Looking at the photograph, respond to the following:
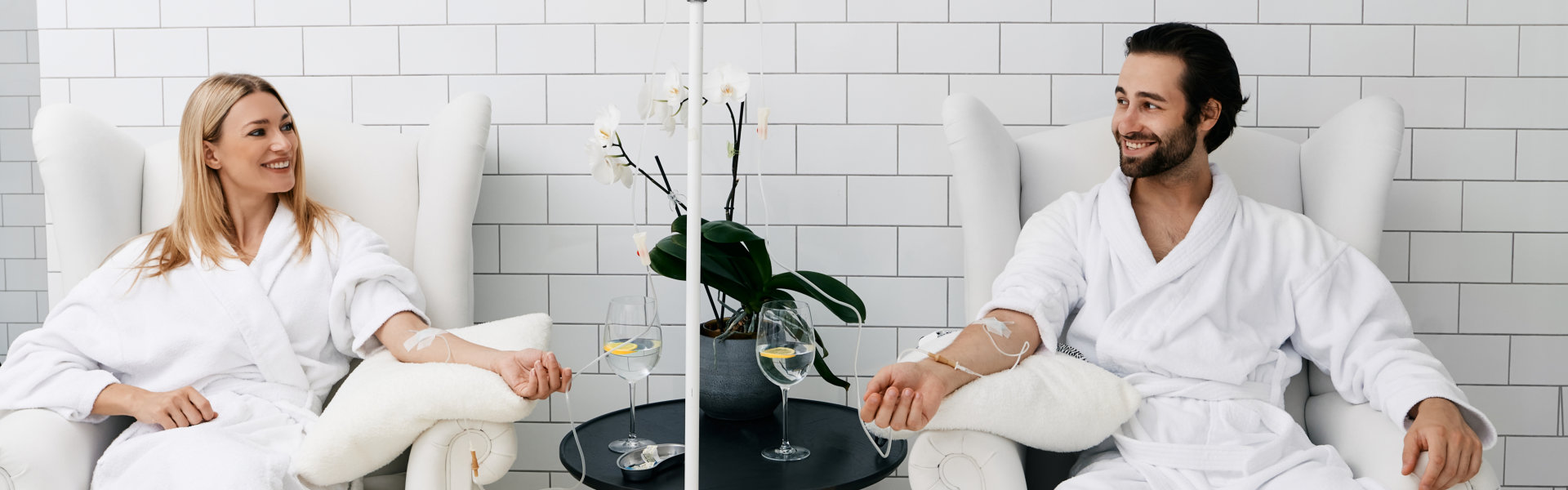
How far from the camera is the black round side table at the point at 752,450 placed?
1.46 metres

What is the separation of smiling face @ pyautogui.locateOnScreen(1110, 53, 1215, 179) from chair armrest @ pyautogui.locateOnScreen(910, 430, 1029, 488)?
583mm

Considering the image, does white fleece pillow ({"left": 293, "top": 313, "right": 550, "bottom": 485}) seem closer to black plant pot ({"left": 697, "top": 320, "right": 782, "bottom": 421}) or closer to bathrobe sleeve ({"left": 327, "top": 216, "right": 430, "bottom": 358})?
bathrobe sleeve ({"left": 327, "top": 216, "right": 430, "bottom": 358})

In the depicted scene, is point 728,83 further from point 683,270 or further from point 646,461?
point 646,461

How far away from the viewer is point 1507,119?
2098mm

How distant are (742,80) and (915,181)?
0.53 meters

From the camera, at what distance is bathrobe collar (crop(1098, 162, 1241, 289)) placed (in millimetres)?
1616

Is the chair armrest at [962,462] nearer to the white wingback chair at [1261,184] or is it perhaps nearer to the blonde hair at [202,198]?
the white wingback chair at [1261,184]

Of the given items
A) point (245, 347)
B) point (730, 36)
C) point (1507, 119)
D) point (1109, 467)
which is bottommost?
point (1109, 467)

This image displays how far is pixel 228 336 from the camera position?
169cm

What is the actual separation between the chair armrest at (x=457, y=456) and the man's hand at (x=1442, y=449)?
125 centimetres

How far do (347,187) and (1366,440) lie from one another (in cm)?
181

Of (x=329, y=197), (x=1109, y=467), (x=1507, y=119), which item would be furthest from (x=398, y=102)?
(x=1507, y=119)

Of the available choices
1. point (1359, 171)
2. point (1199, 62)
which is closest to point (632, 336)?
point (1199, 62)

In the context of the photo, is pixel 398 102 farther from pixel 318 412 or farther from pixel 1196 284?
pixel 1196 284
